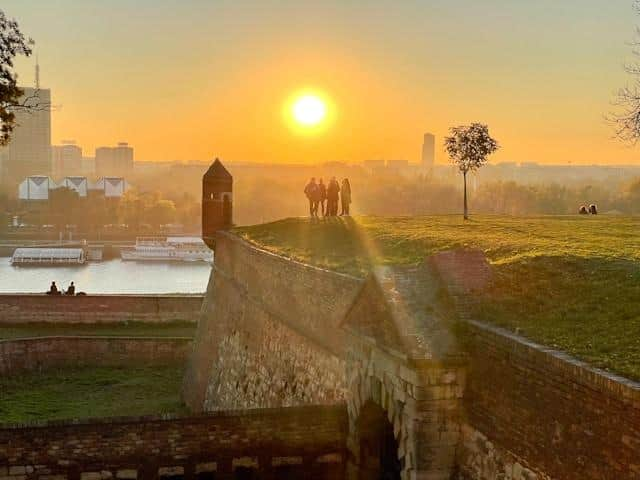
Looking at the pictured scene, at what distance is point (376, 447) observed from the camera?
340 inches

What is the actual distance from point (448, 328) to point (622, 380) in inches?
79.0

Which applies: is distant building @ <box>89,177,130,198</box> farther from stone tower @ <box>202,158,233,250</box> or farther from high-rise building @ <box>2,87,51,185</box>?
stone tower @ <box>202,158,233,250</box>

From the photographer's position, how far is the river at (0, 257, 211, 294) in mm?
53344

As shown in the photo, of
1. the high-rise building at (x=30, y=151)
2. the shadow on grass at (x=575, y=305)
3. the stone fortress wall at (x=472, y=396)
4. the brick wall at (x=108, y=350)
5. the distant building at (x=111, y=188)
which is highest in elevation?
the high-rise building at (x=30, y=151)

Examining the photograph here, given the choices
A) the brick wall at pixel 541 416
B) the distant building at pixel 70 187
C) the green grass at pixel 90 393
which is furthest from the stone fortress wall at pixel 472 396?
the distant building at pixel 70 187

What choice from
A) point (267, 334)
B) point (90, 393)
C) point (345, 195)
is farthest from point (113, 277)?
point (267, 334)

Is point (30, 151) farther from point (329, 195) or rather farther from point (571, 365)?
point (571, 365)

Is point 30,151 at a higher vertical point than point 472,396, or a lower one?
higher

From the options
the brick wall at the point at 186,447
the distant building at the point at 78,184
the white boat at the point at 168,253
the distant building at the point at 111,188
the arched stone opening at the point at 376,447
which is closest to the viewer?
the brick wall at the point at 186,447

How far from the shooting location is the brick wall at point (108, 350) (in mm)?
22547

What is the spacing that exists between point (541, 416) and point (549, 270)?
8.67 feet

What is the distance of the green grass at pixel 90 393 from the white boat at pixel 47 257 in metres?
47.3

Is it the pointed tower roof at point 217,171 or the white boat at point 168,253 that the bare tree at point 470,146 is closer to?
the pointed tower roof at point 217,171

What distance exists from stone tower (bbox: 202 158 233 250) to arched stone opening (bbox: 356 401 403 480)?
42.2 feet
